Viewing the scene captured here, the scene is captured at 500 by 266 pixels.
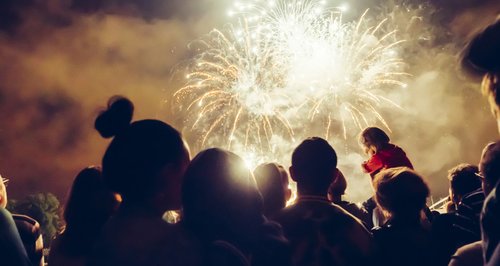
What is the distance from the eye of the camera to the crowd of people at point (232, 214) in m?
2.50

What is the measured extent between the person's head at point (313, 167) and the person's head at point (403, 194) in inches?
21.0

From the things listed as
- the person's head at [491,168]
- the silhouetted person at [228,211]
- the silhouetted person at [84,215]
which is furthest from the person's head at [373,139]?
the silhouetted person at [228,211]

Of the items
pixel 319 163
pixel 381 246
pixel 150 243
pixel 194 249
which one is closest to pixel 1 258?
pixel 150 243

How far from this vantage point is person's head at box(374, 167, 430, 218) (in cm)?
402

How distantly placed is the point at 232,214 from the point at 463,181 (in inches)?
137

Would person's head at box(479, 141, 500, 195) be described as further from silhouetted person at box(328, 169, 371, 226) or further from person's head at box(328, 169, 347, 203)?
person's head at box(328, 169, 347, 203)

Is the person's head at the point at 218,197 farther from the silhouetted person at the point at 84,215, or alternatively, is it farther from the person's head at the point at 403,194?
the person's head at the point at 403,194

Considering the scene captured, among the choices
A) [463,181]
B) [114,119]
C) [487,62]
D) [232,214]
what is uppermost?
[463,181]

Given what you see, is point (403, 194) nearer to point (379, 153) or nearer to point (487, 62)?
point (487, 62)

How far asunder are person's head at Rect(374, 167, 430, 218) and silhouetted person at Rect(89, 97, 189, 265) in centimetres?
211

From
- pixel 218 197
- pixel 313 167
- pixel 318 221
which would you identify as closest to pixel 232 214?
pixel 218 197

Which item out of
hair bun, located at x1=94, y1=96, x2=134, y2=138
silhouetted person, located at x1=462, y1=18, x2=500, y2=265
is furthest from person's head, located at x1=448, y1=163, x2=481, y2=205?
hair bun, located at x1=94, y1=96, x2=134, y2=138

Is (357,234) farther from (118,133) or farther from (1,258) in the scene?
(1,258)

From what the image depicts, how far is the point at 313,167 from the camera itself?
402 cm
